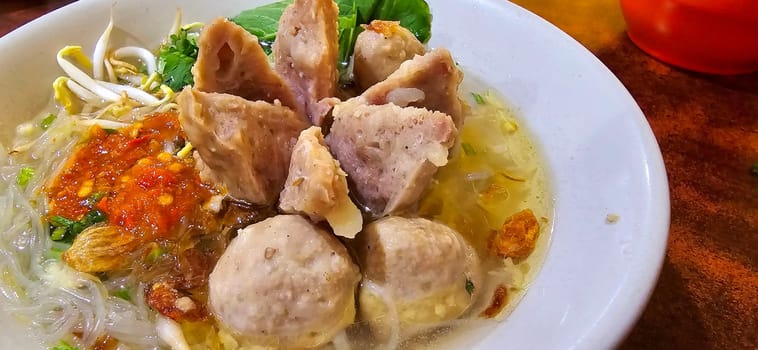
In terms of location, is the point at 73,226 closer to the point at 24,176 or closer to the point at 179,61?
the point at 24,176

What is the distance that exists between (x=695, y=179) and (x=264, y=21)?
6.06ft

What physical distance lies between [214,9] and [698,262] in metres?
2.19

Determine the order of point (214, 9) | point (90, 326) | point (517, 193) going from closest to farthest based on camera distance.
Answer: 1. point (90, 326)
2. point (517, 193)
3. point (214, 9)

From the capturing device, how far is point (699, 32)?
8.60 ft

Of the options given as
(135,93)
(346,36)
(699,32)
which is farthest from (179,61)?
(699,32)

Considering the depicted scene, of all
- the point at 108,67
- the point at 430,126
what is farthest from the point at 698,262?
the point at 108,67

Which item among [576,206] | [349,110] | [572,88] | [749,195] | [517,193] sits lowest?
[749,195]

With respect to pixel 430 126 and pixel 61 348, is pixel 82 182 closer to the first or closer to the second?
pixel 61 348

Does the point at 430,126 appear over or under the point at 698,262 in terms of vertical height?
over

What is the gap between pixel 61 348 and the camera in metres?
1.57

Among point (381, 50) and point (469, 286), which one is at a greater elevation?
point (381, 50)

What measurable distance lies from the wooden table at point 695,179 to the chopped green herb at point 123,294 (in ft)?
4.61

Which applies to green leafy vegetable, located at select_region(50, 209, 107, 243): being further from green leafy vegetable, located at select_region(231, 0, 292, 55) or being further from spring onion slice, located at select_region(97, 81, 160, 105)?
green leafy vegetable, located at select_region(231, 0, 292, 55)

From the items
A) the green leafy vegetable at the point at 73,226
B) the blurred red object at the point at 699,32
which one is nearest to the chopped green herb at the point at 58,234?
the green leafy vegetable at the point at 73,226
